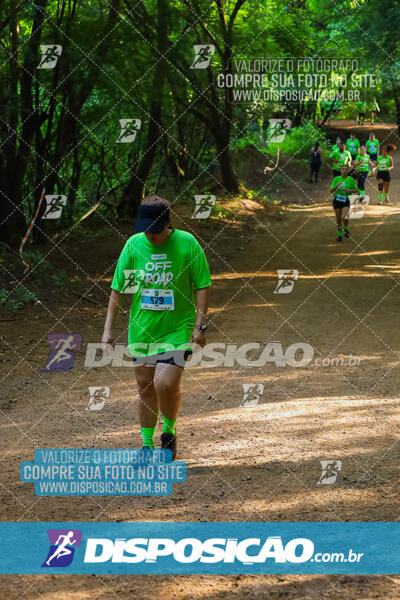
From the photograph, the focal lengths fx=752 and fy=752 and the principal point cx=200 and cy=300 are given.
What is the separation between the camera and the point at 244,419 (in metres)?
6.85

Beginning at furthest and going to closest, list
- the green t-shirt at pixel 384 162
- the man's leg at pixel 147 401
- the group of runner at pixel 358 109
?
the group of runner at pixel 358 109
the green t-shirt at pixel 384 162
the man's leg at pixel 147 401

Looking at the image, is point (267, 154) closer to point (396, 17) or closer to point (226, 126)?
point (226, 126)

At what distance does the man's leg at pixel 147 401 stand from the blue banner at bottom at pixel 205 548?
3.73ft

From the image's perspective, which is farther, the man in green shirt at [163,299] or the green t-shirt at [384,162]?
the green t-shirt at [384,162]

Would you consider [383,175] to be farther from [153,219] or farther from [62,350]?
[153,219]

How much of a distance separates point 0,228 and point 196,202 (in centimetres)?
747

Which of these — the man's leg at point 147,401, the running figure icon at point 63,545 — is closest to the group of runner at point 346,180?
the man's leg at point 147,401

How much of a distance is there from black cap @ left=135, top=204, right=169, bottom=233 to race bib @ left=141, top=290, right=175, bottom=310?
1.43 feet

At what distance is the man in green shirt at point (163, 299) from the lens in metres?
5.21

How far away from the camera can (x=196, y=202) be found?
67.9 feet

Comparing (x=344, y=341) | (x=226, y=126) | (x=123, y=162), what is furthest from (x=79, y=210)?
(x=344, y=341)

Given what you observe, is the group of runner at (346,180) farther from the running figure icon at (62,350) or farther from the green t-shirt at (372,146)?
the running figure icon at (62,350)

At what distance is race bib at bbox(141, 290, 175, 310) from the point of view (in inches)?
206

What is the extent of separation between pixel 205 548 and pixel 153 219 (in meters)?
2.16
